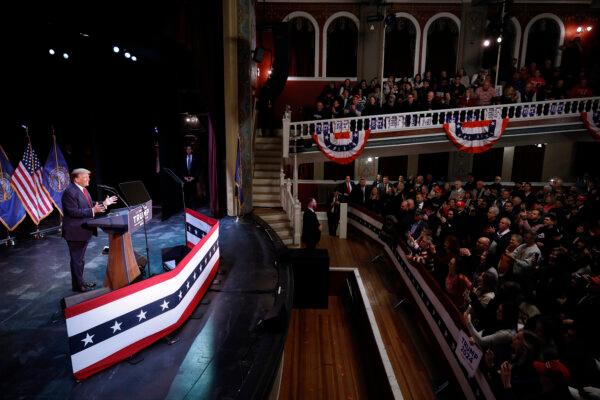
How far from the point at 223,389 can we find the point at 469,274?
12.2ft

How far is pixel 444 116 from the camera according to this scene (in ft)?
34.1

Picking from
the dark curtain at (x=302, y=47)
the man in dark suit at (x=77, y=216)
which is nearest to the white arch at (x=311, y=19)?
the dark curtain at (x=302, y=47)

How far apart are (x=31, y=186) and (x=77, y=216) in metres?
3.24

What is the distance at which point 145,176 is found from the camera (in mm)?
10766

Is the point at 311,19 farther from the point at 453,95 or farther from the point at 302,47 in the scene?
the point at 453,95

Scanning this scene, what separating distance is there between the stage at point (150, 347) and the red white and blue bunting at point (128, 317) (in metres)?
0.13

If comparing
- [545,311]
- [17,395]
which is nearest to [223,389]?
[17,395]

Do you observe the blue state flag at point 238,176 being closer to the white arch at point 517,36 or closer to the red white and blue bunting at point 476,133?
the red white and blue bunting at point 476,133

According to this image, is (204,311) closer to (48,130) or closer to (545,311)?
(545,311)

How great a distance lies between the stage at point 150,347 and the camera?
305cm

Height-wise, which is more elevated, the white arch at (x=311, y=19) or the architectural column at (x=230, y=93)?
the white arch at (x=311, y=19)

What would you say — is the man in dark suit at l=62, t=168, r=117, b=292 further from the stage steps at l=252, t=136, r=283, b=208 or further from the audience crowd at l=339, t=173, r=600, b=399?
the stage steps at l=252, t=136, r=283, b=208

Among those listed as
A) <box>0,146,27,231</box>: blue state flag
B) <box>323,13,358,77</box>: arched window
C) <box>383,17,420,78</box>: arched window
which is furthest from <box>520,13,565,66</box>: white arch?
<box>0,146,27,231</box>: blue state flag

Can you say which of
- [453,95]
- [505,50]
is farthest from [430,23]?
[453,95]
